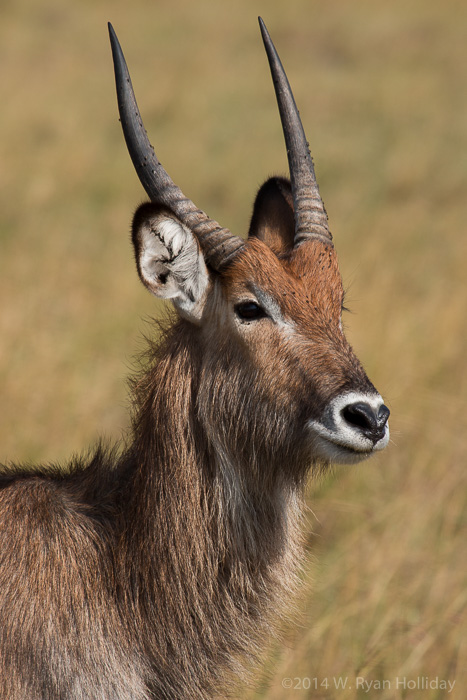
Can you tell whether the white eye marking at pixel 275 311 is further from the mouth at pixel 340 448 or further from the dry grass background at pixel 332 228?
the dry grass background at pixel 332 228

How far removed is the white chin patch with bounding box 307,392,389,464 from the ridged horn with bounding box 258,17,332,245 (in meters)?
0.92

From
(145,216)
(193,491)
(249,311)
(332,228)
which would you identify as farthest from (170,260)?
(332,228)

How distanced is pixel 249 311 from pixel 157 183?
632 millimetres

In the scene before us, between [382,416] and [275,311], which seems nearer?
[382,416]

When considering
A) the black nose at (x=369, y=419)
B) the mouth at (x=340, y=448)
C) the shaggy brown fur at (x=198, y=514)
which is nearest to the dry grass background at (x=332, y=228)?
the shaggy brown fur at (x=198, y=514)

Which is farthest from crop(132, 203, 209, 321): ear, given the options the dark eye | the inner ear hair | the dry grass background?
the dry grass background

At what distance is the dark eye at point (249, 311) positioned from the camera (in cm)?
333

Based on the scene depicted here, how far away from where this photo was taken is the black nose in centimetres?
297

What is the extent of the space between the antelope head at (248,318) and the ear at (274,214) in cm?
57

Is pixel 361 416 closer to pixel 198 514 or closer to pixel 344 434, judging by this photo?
pixel 344 434

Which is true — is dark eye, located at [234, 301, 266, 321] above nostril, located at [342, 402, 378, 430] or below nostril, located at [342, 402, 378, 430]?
above

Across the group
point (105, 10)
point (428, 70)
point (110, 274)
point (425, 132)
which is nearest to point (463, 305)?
point (110, 274)

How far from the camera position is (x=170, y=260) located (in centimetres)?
336

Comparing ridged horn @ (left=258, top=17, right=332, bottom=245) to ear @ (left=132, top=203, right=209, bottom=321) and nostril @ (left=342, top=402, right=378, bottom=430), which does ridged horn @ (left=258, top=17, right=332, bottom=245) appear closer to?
ear @ (left=132, top=203, right=209, bottom=321)
